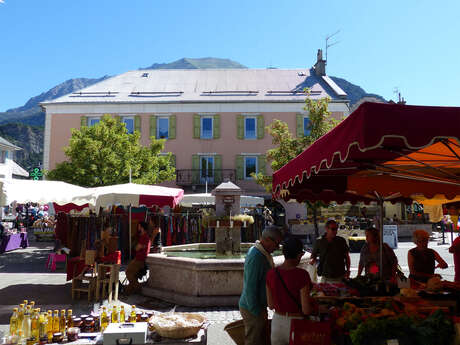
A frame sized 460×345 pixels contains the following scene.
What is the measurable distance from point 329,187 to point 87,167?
15.6 meters

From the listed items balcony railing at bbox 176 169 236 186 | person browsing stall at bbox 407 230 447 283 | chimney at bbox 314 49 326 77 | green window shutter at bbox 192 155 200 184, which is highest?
chimney at bbox 314 49 326 77

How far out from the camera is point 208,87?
105ft

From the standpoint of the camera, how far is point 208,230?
1561 cm

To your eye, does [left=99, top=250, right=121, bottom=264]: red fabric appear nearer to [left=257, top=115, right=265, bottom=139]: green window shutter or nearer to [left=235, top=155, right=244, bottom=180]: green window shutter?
[left=235, top=155, right=244, bottom=180]: green window shutter

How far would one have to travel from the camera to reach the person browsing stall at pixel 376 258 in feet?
20.0

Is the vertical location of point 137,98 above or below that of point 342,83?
below

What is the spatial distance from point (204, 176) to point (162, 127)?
473cm

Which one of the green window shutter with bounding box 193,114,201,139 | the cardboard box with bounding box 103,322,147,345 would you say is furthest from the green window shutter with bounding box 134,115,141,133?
the cardboard box with bounding box 103,322,147,345

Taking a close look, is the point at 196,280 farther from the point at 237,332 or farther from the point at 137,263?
the point at 237,332

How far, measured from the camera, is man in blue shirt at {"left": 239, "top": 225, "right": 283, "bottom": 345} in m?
4.10

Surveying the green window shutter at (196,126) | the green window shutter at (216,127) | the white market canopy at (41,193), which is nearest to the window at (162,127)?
the green window shutter at (196,126)

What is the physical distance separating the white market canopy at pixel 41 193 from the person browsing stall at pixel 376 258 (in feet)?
20.9

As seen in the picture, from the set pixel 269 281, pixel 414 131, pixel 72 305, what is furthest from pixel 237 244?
pixel 414 131

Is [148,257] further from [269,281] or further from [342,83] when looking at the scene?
[342,83]
